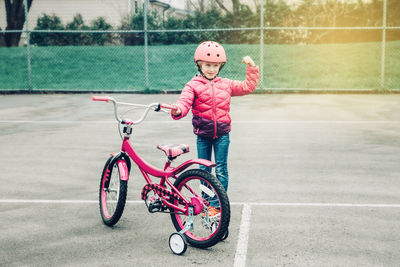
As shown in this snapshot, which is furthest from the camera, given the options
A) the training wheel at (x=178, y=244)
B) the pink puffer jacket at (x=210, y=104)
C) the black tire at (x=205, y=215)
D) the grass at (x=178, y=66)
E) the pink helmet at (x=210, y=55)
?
the grass at (x=178, y=66)

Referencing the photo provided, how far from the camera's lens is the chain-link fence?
808 inches

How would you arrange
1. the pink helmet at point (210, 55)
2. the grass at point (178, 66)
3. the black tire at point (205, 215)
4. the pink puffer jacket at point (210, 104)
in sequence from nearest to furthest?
1. the black tire at point (205, 215)
2. the pink helmet at point (210, 55)
3. the pink puffer jacket at point (210, 104)
4. the grass at point (178, 66)

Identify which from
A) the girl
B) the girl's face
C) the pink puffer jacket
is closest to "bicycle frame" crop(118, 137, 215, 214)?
the girl

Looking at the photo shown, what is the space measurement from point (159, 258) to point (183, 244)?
22 cm

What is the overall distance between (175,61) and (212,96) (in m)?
18.6

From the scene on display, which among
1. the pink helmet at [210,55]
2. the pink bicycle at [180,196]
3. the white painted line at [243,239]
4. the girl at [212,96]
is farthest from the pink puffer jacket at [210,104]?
the white painted line at [243,239]

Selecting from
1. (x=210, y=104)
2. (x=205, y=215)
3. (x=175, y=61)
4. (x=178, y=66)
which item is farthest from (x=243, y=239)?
(x=175, y=61)

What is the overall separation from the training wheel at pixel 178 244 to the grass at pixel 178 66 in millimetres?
15440

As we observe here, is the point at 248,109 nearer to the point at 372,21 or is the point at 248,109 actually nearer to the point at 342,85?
the point at 342,85

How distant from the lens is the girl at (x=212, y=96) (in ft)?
15.7

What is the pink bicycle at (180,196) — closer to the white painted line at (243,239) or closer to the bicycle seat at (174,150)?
the bicycle seat at (174,150)

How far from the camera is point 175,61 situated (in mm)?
23250

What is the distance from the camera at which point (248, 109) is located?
13398 mm

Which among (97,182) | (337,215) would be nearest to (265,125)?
(97,182)
